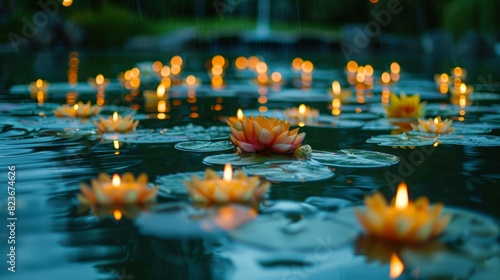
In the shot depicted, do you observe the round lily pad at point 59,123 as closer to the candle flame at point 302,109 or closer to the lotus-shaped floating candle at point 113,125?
the lotus-shaped floating candle at point 113,125

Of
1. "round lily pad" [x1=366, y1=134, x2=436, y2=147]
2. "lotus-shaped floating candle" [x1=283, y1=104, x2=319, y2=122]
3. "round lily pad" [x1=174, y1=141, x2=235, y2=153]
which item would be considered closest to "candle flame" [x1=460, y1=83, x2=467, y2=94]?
"lotus-shaped floating candle" [x1=283, y1=104, x2=319, y2=122]

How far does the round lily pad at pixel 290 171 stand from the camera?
280 centimetres

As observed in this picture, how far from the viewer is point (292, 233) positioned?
2.05 m

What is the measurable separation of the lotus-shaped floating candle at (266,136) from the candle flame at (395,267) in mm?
1387

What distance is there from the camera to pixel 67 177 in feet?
9.46

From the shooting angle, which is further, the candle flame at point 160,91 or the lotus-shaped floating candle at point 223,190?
the candle flame at point 160,91

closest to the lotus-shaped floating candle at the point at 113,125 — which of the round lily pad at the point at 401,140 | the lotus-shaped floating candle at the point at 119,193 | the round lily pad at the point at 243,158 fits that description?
the round lily pad at the point at 243,158

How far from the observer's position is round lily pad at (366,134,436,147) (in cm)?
368

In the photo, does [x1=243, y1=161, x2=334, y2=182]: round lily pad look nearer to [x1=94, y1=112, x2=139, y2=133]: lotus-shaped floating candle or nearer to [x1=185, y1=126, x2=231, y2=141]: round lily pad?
[x1=185, y1=126, x2=231, y2=141]: round lily pad

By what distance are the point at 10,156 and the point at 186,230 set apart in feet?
5.35

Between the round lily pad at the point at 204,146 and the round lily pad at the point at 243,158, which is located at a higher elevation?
the round lily pad at the point at 204,146

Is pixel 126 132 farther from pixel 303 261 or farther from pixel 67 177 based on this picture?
pixel 303 261

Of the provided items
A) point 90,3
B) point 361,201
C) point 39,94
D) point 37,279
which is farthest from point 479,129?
point 90,3

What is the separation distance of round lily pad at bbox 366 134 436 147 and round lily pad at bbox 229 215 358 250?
1.62 m
